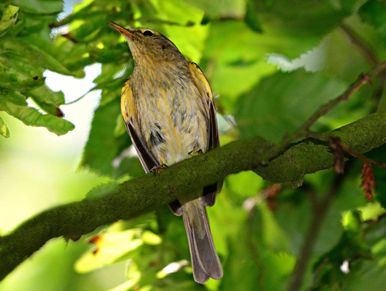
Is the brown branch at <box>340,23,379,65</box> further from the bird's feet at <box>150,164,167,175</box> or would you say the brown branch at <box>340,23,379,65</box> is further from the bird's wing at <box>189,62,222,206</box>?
the bird's feet at <box>150,164,167,175</box>

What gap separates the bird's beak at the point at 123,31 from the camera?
18.0 ft

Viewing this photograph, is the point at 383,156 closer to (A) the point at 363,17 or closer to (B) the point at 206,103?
(A) the point at 363,17

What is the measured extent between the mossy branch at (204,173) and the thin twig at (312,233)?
5.45 ft

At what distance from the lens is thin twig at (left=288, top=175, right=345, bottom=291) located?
593 centimetres

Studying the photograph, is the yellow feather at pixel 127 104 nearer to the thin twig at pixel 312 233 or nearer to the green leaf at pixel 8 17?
the thin twig at pixel 312 233

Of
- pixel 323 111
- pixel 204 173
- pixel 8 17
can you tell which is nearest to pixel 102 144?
pixel 8 17

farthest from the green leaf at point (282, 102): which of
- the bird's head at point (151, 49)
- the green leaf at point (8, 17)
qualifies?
the green leaf at point (8, 17)

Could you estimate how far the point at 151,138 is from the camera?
6383mm

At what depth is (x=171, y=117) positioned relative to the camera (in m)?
6.28

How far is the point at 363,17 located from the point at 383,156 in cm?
96

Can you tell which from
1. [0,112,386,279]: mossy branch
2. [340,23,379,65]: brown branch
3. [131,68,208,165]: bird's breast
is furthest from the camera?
[340,23,379,65]: brown branch

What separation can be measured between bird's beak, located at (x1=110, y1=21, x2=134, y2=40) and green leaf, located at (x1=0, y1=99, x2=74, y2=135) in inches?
46.6

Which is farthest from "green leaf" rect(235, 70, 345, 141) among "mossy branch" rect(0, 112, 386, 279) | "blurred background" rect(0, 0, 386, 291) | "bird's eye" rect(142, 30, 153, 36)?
"mossy branch" rect(0, 112, 386, 279)

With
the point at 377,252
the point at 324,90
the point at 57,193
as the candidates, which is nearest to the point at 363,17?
the point at 324,90
